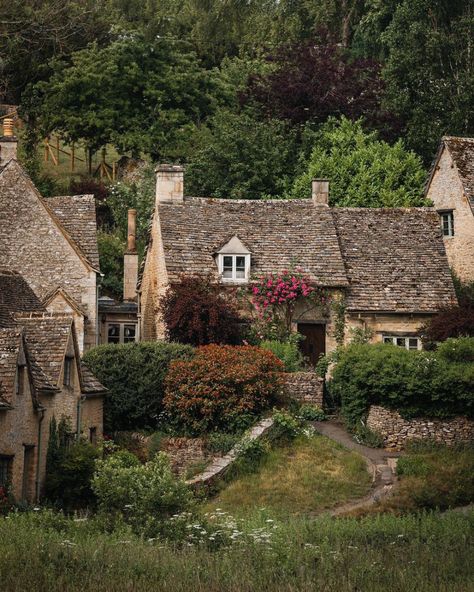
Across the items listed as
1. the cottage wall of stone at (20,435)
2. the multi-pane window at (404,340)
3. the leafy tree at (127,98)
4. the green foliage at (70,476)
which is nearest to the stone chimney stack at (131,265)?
the leafy tree at (127,98)

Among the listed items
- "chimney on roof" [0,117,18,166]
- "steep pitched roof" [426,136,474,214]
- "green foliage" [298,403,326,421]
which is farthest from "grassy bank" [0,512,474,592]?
"chimney on roof" [0,117,18,166]

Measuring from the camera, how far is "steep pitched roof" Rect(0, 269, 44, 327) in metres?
41.0

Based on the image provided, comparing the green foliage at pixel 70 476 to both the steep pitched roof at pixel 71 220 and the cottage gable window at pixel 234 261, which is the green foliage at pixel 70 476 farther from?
the cottage gable window at pixel 234 261

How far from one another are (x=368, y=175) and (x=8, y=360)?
2813cm

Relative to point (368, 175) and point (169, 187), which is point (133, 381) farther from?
point (368, 175)

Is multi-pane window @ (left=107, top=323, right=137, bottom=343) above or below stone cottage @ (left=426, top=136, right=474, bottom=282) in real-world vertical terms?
below

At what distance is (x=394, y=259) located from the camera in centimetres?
5091

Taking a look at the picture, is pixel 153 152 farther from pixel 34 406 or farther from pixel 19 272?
pixel 34 406

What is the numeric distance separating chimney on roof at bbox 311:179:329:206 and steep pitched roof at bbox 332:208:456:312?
63 centimetres

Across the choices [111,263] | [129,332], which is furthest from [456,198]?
[111,263]

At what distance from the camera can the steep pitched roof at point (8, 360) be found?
32344 millimetres

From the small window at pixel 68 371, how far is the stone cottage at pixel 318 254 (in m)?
9.69

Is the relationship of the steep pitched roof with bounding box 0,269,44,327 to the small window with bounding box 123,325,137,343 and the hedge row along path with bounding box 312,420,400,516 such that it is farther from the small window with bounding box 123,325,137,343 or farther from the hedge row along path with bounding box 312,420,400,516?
the small window with bounding box 123,325,137,343

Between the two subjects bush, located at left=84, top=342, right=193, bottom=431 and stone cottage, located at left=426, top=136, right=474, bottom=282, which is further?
stone cottage, located at left=426, top=136, right=474, bottom=282
